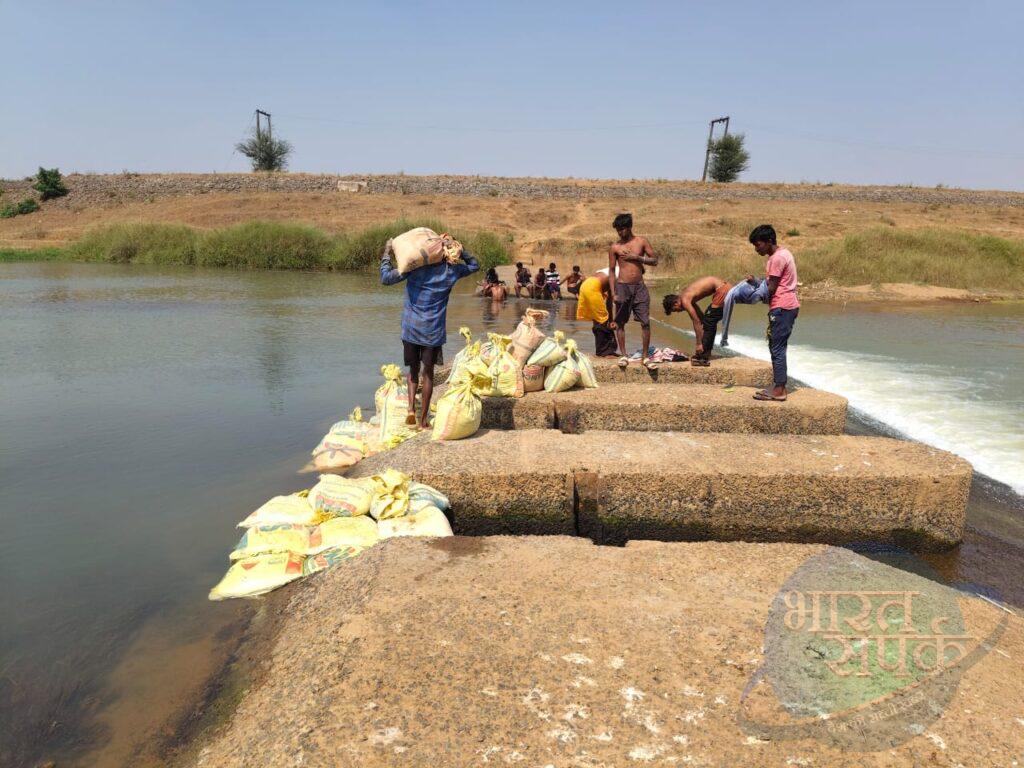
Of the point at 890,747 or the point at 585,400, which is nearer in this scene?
the point at 890,747

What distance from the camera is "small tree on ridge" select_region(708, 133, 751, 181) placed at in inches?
1890

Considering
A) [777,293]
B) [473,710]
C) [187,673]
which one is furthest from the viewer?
[777,293]

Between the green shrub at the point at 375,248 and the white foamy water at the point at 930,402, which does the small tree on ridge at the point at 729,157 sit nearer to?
the green shrub at the point at 375,248

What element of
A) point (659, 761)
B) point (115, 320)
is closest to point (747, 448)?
point (659, 761)

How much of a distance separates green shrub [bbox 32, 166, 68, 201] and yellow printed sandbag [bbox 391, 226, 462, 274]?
4666 centimetres

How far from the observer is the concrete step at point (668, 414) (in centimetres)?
528

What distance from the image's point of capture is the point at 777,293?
17.7 ft

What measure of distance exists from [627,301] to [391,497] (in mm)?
3885

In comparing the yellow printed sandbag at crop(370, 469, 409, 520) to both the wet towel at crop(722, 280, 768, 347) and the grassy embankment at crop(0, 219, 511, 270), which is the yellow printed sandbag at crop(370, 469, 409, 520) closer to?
the wet towel at crop(722, 280, 768, 347)

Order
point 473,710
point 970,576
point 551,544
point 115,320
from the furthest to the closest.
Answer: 1. point 115,320
2. point 970,576
3. point 551,544
4. point 473,710

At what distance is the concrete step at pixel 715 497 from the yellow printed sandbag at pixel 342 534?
49 cm

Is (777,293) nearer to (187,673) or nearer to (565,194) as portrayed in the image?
(187,673)

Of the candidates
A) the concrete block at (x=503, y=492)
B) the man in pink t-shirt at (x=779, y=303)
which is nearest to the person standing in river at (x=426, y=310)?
the concrete block at (x=503, y=492)

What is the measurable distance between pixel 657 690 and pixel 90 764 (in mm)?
1892
